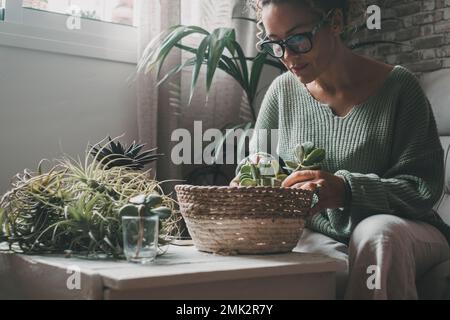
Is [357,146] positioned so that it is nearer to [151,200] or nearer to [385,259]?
[385,259]

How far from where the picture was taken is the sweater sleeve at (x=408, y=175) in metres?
1.25

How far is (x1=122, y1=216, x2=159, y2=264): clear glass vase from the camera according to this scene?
994 mm

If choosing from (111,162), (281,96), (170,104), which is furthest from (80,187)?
(170,104)

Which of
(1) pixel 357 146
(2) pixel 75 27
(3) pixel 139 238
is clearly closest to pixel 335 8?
(1) pixel 357 146

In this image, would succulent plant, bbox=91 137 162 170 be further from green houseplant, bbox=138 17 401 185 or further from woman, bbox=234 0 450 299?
green houseplant, bbox=138 17 401 185

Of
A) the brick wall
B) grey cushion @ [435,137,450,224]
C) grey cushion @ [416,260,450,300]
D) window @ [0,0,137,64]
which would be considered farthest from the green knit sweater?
the brick wall

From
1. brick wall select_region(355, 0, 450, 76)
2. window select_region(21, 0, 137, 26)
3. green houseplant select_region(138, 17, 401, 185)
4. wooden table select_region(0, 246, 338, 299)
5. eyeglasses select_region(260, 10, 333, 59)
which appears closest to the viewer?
wooden table select_region(0, 246, 338, 299)

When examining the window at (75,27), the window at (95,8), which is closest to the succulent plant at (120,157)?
the window at (75,27)

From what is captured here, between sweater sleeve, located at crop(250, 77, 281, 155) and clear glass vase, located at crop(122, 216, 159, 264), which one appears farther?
sweater sleeve, located at crop(250, 77, 281, 155)

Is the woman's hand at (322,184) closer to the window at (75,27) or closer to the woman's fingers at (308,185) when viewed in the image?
the woman's fingers at (308,185)

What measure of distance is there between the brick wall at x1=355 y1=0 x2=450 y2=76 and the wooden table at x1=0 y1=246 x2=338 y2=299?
152cm

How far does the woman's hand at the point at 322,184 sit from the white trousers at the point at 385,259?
74mm

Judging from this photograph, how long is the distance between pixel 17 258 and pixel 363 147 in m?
0.81
